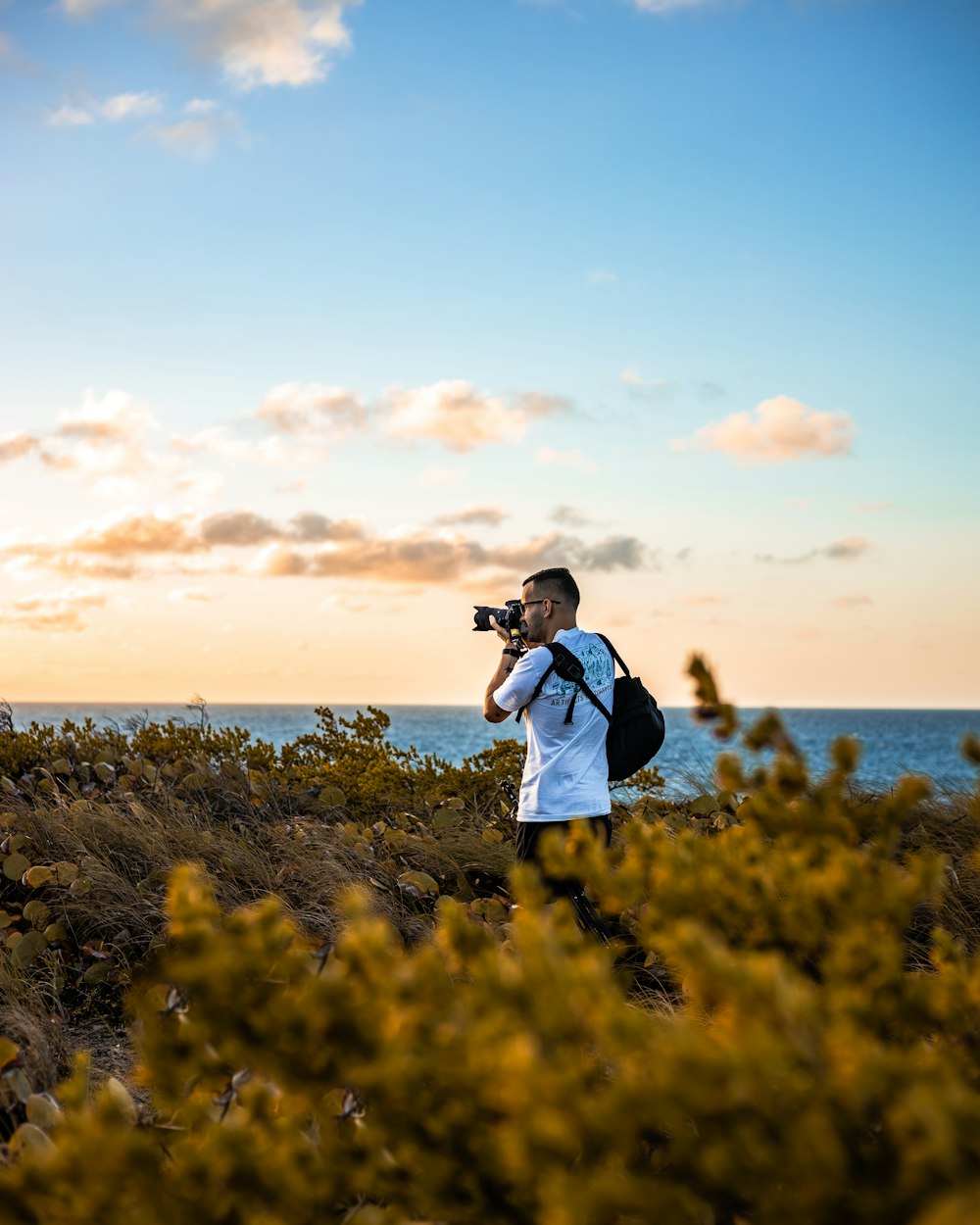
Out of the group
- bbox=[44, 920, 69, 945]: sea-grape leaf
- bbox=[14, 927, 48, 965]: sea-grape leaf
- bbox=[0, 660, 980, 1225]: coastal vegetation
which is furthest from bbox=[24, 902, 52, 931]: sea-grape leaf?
bbox=[0, 660, 980, 1225]: coastal vegetation

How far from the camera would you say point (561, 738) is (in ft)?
15.6

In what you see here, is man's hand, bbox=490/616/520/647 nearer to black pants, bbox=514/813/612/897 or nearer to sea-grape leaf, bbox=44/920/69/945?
black pants, bbox=514/813/612/897

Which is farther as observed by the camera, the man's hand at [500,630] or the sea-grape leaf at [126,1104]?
the man's hand at [500,630]

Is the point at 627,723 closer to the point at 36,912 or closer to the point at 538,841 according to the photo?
the point at 538,841

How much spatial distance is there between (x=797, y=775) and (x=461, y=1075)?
3.00 feet

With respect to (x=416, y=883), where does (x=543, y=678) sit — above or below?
above

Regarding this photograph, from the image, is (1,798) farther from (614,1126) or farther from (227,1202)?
(614,1126)

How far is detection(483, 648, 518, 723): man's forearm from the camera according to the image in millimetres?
4746

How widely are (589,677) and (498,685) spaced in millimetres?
480

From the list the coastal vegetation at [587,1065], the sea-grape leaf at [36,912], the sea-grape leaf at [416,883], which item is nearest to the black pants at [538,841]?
the sea-grape leaf at [416,883]

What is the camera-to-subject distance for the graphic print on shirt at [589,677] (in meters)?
4.75

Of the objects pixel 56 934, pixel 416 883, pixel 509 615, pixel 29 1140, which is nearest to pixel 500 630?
pixel 509 615

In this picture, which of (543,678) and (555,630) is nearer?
(543,678)

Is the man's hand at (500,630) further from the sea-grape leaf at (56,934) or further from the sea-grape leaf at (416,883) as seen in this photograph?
the sea-grape leaf at (56,934)
